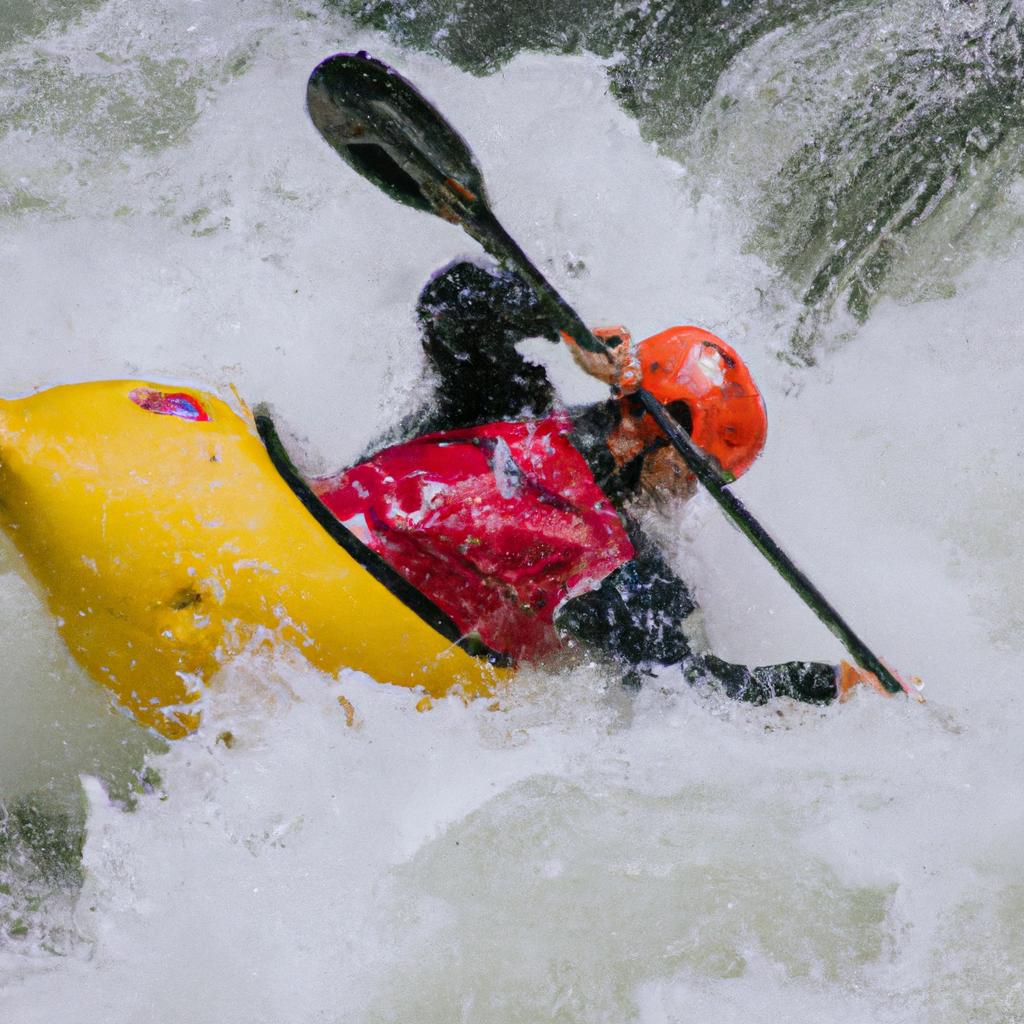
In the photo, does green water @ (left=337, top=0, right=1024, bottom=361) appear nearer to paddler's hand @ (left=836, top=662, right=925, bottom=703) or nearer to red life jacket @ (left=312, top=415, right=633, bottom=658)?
paddler's hand @ (left=836, top=662, right=925, bottom=703)

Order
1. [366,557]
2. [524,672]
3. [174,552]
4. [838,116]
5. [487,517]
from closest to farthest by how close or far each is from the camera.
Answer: [174,552]
[366,557]
[487,517]
[524,672]
[838,116]

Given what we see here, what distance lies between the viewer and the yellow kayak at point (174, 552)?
1771 mm

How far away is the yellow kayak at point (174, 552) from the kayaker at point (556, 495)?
0.48ft

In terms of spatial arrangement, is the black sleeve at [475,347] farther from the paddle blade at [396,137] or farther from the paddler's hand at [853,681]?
the paddler's hand at [853,681]

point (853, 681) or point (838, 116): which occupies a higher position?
point (838, 116)

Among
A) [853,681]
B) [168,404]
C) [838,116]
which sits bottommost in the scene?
[853,681]

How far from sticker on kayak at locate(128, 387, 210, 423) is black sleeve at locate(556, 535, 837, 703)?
2.91ft

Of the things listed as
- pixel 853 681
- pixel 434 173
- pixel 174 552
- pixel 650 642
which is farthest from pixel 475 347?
pixel 853 681

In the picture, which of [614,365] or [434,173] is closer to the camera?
[614,365]

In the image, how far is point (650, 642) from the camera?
2.26 metres

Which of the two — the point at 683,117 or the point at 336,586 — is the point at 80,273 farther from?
the point at 683,117

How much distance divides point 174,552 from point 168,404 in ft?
1.03

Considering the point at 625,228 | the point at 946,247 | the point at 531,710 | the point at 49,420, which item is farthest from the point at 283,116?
the point at 946,247

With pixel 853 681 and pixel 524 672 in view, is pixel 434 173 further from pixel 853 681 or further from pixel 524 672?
pixel 853 681
